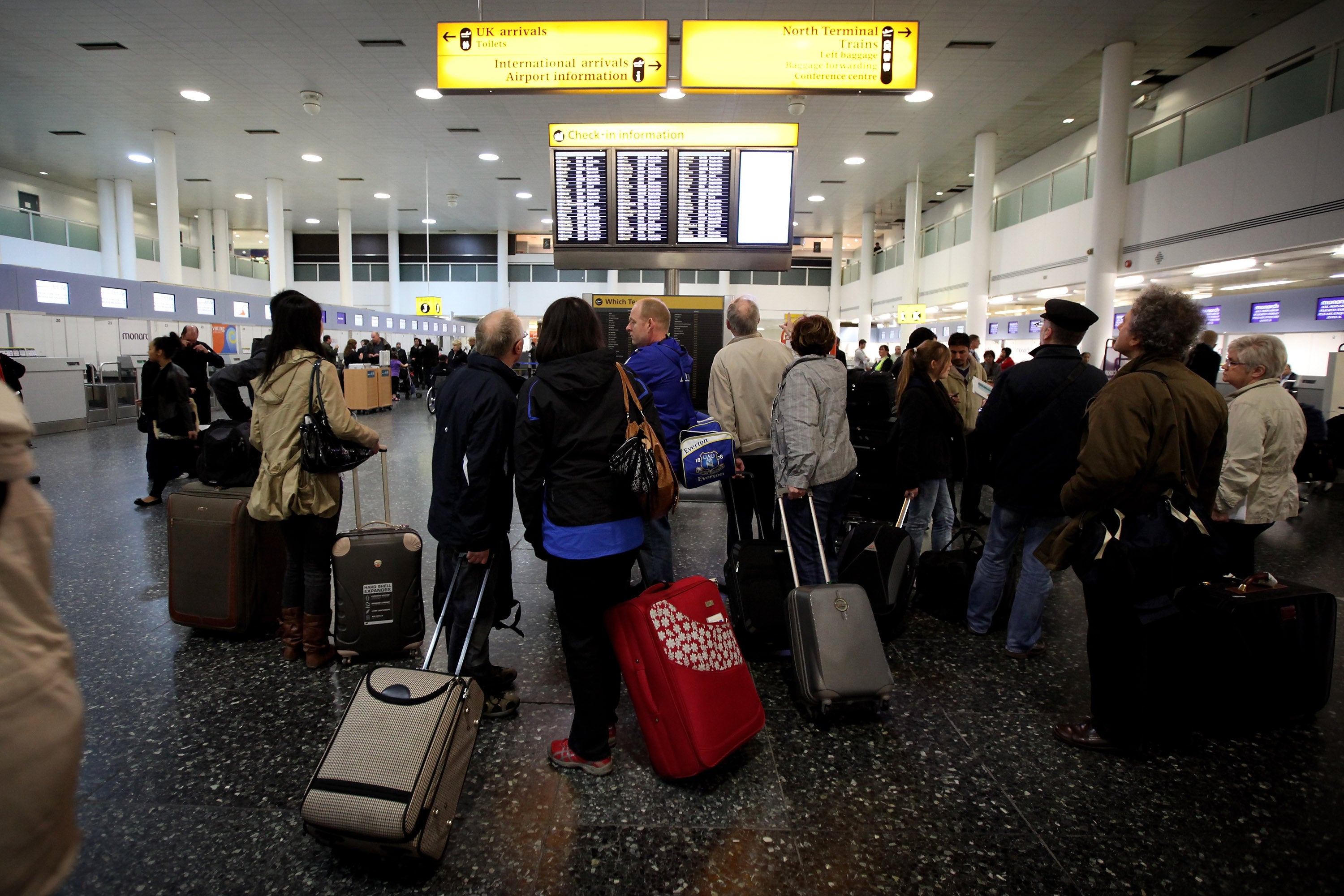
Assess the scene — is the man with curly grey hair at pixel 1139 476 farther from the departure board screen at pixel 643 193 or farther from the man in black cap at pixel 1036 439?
the departure board screen at pixel 643 193

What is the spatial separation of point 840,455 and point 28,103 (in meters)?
16.6

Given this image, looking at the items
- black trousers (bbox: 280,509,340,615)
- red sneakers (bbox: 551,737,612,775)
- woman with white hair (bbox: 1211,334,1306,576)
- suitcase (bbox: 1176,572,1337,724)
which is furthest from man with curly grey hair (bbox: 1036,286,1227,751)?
black trousers (bbox: 280,509,340,615)

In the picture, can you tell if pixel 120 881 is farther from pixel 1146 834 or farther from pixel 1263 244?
pixel 1263 244

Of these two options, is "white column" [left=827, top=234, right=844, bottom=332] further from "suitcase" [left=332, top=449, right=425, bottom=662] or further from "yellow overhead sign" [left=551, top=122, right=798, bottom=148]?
"suitcase" [left=332, top=449, right=425, bottom=662]

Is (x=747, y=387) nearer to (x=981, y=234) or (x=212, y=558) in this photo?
(x=212, y=558)

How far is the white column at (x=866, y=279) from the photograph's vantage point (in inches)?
875

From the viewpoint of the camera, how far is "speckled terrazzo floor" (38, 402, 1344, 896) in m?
2.01

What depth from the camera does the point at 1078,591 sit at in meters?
4.48

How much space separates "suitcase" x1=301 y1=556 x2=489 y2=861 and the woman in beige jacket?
1230 mm

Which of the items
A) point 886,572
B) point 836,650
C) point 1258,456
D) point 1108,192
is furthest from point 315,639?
point 1108,192

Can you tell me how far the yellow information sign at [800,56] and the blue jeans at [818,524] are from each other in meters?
3.11

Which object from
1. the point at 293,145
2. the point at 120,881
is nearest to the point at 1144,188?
the point at 120,881

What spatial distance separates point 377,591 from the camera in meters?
3.20

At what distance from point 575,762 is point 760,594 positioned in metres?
1.30
